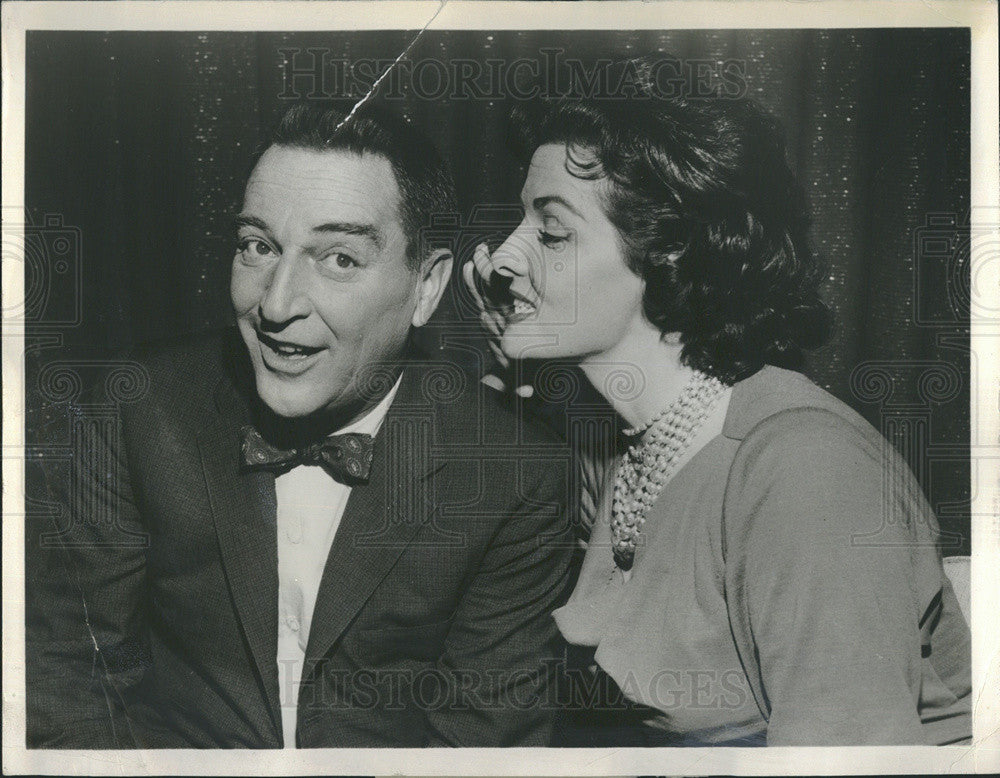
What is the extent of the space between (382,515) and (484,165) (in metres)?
0.76

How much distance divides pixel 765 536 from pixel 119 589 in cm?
136

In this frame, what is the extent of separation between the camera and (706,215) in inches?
70.2

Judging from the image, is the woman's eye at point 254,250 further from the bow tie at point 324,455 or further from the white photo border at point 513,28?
the white photo border at point 513,28

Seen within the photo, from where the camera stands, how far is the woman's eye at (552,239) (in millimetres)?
1788

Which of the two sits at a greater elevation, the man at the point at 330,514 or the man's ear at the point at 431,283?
the man's ear at the point at 431,283

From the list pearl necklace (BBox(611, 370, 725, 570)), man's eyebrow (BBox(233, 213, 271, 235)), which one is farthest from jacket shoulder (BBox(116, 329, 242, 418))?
pearl necklace (BBox(611, 370, 725, 570))

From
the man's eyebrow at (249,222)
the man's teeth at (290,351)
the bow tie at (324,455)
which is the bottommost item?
the bow tie at (324,455)

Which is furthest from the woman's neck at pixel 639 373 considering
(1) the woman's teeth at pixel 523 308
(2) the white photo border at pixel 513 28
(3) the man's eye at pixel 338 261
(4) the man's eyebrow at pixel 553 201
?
(2) the white photo border at pixel 513 28

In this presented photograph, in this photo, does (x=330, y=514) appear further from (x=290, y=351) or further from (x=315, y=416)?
(x=290, y=351)

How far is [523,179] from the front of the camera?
1807 millimetres

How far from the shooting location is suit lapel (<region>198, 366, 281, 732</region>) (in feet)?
5.92

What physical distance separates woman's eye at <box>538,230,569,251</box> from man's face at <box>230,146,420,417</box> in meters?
0.28

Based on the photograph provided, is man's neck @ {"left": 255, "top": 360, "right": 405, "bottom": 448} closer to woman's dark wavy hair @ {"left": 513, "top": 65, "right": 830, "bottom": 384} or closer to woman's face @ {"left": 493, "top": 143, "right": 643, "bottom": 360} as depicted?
woman's face @ {"left": 493, "top": 143, "right": 643, "bottom": 360}

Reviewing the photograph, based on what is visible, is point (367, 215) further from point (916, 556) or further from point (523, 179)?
point (916, 556)
